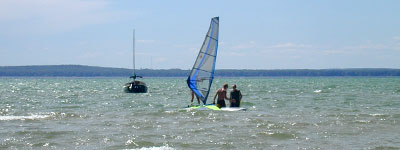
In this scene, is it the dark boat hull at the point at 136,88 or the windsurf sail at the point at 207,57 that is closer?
the windsurf sail at the point at 207,57

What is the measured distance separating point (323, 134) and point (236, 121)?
4608 millimetres

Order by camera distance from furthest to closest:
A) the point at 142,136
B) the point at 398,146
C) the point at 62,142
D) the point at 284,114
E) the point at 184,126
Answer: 1. the point at 284,114
2. the point at 184,126
3. the point at 142,136
4. the point at 62,142
5. the point at 398,146

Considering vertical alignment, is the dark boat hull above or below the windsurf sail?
below

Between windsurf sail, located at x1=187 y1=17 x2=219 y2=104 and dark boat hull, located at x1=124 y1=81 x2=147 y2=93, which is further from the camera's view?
dark boat hull, located at x1=124 y1=81 x2=147 y2=93

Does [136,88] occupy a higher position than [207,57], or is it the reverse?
[207,57]

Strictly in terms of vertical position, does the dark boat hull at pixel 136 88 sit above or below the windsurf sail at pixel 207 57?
below

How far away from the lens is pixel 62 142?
1688 centimetres

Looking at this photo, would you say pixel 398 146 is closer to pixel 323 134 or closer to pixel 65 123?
pixel 323 134

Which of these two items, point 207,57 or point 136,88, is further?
point 136,88

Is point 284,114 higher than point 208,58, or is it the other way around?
point 208,58

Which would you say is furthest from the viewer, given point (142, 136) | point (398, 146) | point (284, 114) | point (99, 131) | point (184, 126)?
point (284, 114)

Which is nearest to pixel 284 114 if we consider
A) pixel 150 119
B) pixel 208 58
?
pixel 208 58

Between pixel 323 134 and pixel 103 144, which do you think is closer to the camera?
pixel 103 144

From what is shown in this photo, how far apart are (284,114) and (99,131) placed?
981cm
